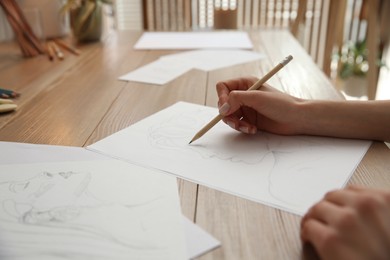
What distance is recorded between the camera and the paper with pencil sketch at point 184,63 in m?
0.97

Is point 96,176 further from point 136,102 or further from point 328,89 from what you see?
point 328,89

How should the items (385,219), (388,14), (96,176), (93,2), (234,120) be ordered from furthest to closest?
(388,14), (93,2), (234,120), (96,176), (385,219)

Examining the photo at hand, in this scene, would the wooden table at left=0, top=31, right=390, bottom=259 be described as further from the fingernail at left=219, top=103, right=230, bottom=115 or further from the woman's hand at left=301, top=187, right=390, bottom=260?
the fingernail at left=219, top=103, right=230, bottom=115

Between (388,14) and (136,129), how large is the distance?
7.36 ft

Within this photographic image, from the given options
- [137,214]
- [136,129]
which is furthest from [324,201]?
[136,129]

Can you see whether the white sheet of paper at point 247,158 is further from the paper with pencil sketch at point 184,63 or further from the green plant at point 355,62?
the green plant at point 355,62

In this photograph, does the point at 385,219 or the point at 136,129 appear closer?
the point at 385,219

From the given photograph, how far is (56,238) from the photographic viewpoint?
39 centimetres

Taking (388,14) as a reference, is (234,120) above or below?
above

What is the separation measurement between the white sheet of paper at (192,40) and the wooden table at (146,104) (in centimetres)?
6

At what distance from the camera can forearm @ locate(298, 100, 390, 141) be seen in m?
0.60

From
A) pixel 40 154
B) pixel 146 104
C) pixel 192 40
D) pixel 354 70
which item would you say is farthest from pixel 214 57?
pixel 354 70

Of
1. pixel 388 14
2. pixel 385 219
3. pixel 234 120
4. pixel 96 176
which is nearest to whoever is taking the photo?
pixel 385 219

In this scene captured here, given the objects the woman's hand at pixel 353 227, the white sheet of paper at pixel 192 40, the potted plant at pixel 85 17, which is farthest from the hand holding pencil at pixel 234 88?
the potted plant at pixel 85 17
